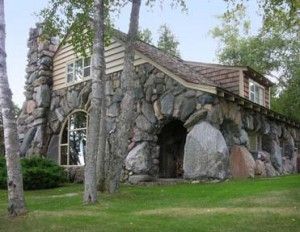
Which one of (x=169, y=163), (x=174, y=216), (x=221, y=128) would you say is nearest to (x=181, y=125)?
(x=169, y=163)

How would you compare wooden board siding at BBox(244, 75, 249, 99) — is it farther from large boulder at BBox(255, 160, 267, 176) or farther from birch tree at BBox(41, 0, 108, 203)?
birch tree at BBox(41, 0, 108, 203)

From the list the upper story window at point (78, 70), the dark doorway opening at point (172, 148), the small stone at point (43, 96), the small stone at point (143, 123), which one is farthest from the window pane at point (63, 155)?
the small stone at point (143, 123)

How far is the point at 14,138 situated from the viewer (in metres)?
8.72

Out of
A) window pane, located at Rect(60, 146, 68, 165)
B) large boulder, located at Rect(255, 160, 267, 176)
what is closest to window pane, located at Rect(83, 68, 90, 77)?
window pane, located at Rect(60, 146, 68, 165)

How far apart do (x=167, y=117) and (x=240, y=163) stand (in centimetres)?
309

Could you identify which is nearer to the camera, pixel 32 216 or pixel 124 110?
pixel 32 216

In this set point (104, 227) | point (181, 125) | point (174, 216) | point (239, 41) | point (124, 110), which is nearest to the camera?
point (104, 227)

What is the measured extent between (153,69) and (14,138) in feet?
32.4

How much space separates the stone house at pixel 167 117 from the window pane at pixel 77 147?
4 cm

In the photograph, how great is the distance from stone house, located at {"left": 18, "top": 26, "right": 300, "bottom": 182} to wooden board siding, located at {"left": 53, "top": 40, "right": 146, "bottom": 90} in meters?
0.05

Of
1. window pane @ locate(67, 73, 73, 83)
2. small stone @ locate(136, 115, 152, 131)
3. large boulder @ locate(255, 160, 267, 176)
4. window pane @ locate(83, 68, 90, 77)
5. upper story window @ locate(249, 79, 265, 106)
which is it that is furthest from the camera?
window pane @ locate(67, 73, 73, 83)

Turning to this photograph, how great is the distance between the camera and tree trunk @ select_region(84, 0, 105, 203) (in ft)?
34.2

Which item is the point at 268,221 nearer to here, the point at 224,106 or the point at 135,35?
the point at 135,35

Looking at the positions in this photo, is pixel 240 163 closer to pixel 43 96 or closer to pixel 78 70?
pixel 78 70
